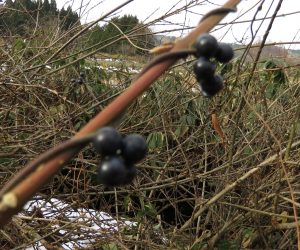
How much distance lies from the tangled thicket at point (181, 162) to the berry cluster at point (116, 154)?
1.64m

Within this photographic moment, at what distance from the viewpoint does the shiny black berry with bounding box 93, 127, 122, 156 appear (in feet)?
1.43

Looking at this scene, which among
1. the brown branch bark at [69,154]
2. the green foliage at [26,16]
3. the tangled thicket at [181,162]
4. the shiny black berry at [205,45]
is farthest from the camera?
the green foliage at [26,16]

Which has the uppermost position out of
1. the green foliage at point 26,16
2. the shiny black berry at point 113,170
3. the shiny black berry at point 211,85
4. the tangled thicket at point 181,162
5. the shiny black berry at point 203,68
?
the green foliage at point 26,16

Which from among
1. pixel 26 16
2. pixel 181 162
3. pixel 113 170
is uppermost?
pixel 26 16

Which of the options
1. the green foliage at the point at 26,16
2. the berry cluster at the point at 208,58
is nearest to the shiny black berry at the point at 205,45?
the berry cluster at the point at 208,58

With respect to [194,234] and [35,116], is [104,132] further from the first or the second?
[35,116]

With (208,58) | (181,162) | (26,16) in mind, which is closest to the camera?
(208,58)

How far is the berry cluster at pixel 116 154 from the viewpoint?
44cm

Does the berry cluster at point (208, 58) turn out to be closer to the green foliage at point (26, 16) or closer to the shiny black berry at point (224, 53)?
the shiny black berry at point (224, 53)

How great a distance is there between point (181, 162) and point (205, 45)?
2.50 metres

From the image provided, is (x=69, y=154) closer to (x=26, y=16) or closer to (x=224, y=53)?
(x=224, y=53)

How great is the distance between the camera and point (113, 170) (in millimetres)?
452

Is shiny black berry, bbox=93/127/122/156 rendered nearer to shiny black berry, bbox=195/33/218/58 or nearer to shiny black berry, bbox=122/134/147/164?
shiny black berry, bbox=122/134/147/164

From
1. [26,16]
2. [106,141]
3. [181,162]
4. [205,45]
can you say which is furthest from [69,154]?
[26,16]
